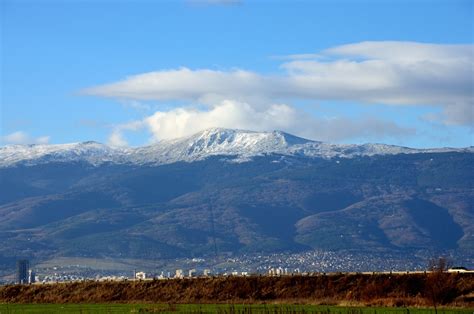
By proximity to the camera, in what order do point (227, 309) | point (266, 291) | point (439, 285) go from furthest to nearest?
point (266, 291)
point (439, 285)
point (227, 309)

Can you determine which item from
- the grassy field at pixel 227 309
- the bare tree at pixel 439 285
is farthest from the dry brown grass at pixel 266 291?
the grassy field at pixel 227 309

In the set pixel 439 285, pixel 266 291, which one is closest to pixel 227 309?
pixel 439 285

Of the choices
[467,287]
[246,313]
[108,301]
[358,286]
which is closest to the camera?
[246,313]

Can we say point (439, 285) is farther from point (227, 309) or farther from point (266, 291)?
point (227, 309)

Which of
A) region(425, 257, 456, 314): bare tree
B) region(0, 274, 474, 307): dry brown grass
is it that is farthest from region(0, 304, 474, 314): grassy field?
region(0, 274, 474, 307): dry brown grass

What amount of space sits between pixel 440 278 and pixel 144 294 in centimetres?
3125

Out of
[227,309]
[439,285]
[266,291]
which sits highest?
[439,285]

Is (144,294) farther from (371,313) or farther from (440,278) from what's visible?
(371,313)

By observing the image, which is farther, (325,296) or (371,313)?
(325,296)

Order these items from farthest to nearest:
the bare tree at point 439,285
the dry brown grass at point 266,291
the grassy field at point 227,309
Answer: the dry brown grass at point 266,291 → the bare tree at point 439,285 → the grassy field at point 227,309

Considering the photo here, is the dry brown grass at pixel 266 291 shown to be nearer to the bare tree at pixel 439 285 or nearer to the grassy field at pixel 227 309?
the bare tree at pixel 439 285

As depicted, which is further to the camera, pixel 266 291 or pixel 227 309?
pixel 266 291

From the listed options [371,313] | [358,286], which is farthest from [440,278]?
[371,313]

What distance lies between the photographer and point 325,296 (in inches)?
4336
